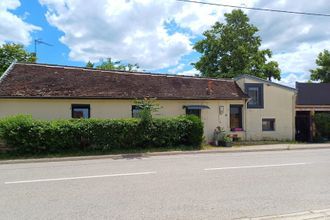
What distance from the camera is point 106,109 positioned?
2119cm

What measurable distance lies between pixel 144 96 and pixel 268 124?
32.5 ft

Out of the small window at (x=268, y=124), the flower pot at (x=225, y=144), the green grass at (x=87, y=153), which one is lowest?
the green grass at (x=87, y=153)

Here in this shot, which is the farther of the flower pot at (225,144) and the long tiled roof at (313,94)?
the long tiled roof at (313,94)

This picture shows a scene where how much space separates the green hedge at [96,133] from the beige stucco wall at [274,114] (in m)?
7.14

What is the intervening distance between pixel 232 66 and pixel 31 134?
29409 mm

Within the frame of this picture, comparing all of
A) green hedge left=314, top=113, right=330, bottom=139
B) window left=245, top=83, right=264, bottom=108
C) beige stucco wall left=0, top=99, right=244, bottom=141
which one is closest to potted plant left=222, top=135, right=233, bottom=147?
beige stucco wall left=0, top=99, right=244, bottom=141

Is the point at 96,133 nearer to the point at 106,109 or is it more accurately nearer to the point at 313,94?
the point at 106,109

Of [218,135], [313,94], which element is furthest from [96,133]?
[313,94]

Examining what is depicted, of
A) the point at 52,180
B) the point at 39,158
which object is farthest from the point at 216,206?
the point at 39,158

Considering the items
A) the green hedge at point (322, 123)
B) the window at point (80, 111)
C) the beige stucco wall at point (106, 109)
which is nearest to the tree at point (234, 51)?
the green hedge at point (322, 123)

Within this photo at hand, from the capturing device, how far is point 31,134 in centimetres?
1590

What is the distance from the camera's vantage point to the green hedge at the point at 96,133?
15.9 metres

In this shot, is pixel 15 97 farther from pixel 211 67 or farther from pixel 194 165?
pixel 211 67

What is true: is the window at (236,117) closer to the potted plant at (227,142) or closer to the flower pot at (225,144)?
the potted plant at (227,142)
